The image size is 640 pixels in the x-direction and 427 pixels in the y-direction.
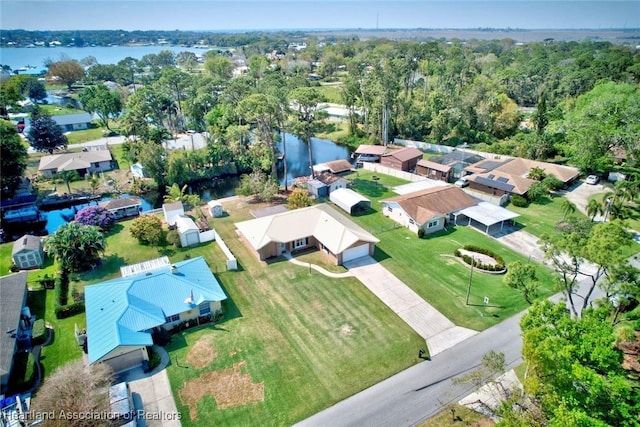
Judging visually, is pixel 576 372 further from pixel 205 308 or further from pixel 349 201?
pixel 349 201

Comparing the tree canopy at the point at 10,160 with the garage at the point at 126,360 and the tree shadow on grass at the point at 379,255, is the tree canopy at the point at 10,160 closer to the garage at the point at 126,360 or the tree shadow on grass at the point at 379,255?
the garage at the point at 126,360

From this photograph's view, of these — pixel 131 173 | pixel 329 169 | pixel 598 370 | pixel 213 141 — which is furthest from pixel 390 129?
pixel 598 370

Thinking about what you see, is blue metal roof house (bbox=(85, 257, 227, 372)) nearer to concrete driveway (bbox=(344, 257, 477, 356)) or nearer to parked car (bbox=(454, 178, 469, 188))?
concrete driveway (bbox=(344, 257, 477, 356))

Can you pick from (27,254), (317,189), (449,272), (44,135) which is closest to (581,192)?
(449,272)

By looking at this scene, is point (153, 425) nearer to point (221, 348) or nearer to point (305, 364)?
point (221, 348)

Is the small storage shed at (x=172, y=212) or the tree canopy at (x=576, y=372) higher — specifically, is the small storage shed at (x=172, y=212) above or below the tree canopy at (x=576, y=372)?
below

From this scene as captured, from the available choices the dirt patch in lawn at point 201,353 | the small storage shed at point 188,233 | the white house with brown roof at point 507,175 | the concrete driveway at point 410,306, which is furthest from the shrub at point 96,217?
the white house with brown roof at point 507,175
